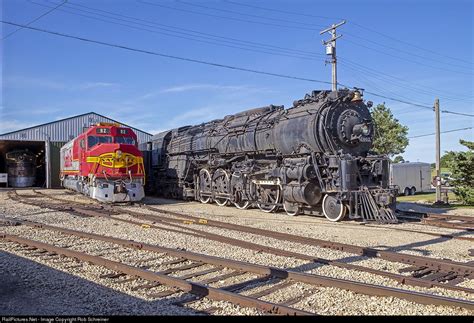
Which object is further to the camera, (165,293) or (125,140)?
(125,140)

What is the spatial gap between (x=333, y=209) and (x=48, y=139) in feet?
98.4

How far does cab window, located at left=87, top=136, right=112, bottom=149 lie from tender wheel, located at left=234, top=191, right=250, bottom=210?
644cm

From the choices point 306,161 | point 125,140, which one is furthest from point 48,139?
point 306,161

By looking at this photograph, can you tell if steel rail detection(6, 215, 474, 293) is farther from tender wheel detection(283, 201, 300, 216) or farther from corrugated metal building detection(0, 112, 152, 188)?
corrugated metal building detection(0, 112, 152, 188)

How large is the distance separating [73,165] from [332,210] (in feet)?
49.4

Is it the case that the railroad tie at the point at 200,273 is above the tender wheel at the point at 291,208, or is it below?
below

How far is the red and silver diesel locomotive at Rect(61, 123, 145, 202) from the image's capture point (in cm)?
1836

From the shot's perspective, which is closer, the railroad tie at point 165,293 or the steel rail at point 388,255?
the railroad tie at point 165,293

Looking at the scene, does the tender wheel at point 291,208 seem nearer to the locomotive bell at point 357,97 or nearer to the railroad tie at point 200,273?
the locomotive bell at point 357,97

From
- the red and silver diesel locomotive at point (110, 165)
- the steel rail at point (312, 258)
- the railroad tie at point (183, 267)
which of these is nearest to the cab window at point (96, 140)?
the red and silver diesel locomotive at point (110, 165)

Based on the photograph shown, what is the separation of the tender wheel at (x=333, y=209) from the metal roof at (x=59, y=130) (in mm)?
27712

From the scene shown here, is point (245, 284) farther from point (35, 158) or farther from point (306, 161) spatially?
point (35, 158)

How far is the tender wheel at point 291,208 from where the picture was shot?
15.1 meters

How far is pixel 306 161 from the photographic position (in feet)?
46.3
